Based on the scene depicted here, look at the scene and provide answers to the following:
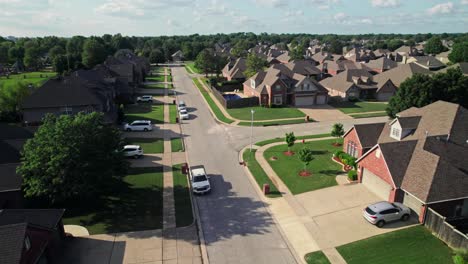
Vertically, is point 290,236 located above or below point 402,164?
below

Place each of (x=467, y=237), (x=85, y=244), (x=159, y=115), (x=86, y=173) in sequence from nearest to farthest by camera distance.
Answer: (x=467, y=237) < (x=85, y=244) < (x=86, y=173) < (x=159, y=115)

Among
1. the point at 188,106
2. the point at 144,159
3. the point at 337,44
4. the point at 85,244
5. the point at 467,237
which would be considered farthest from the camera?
Answer: the point at 337,44

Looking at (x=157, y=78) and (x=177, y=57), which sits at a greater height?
(x=177, y=57)

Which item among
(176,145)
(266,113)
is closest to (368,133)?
(176,145)

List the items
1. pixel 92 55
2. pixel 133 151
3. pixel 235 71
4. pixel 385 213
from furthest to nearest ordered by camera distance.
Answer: pixel 92 55, pixel 235 71, pixel 133 151, pixel 385 213

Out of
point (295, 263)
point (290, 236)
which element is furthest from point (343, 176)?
point (295, 263)

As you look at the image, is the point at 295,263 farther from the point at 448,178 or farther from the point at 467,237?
the point at 448,178

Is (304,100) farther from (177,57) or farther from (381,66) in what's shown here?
(177,57)
